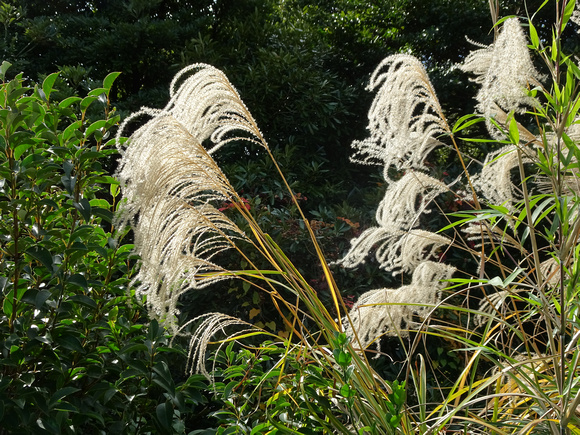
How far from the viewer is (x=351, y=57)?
205 inches

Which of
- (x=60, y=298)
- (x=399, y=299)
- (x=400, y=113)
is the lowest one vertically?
(x=399, y=299)

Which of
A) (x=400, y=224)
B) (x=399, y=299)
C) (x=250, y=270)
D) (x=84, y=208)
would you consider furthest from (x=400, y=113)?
(x=84, y=208)

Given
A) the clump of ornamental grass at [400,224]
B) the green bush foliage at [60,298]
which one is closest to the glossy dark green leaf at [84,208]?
the green bush foliage at [60,298]

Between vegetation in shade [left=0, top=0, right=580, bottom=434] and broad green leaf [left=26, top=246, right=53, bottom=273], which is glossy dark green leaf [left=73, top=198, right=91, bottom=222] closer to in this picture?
vegetation in shade [left=0, top=0, right=580, bottom=434]

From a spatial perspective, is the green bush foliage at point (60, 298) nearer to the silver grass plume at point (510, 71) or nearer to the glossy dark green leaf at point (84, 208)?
A: the glossy dark green leaf at point (84, 208)

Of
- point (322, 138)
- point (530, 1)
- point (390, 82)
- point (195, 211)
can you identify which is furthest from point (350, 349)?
point (530, 1)

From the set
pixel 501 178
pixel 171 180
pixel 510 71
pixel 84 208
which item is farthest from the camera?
pixel 501 178

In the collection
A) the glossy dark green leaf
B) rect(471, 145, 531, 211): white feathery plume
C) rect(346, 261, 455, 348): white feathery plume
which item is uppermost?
the glossy dark green leaf

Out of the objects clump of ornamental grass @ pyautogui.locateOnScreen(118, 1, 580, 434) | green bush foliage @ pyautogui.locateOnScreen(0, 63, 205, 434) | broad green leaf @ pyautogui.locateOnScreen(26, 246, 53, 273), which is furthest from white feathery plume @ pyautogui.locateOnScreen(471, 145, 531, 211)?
broad green leaf @ pyautogui.locateOnScreen(26, 246, 53, 273)

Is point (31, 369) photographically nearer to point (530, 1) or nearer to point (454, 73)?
point (454, 73)

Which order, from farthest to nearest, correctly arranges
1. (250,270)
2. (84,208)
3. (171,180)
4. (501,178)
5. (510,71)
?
1. (250,270)
2. (501,178)
3. (84,208)
4. (171,180)
5. (510,71)

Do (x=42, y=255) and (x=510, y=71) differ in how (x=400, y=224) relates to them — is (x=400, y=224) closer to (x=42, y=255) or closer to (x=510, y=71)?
(x=510, y=71)

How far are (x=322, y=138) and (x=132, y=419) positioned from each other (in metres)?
3.06

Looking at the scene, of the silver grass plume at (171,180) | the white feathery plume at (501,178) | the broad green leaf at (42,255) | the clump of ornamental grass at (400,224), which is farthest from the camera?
the white feathery plume at (501,178)
